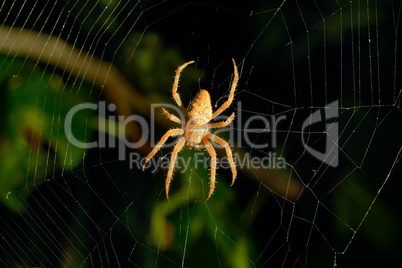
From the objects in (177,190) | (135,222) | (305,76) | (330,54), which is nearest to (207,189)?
(177,190)

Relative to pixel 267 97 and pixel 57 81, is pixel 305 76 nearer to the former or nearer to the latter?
pixel 267 97

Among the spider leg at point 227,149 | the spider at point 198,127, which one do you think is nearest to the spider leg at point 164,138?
the spider at point 198,127

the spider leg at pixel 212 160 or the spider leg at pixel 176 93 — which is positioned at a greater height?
the spider leg at pixel 176 93

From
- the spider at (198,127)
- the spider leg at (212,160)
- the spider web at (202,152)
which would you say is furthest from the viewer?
the spider at (198,127)

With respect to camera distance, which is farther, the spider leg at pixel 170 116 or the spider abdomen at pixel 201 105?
the spider abdomen at pixel 201 105

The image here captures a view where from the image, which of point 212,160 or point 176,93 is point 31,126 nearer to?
point 176,93

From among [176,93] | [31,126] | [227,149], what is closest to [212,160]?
[227,149]

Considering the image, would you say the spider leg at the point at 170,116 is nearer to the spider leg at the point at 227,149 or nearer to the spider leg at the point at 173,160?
the spider leg at the point at 173,160

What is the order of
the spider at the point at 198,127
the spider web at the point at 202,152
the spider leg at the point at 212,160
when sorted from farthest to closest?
the spider at the point at 198,127, the spider leg at the point at 212,160, the spider web at the point at 202,152
